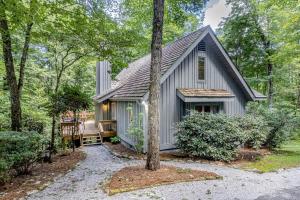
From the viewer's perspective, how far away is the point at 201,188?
5.86 metres

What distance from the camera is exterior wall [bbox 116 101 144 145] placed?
11.4 meters

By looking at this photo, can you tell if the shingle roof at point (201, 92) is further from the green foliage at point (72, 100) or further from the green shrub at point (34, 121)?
the green shrub at point (34, 121)

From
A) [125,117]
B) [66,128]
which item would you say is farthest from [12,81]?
[125,117]

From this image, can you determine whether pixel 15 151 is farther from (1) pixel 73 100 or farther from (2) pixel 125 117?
(2) pixel 125 117

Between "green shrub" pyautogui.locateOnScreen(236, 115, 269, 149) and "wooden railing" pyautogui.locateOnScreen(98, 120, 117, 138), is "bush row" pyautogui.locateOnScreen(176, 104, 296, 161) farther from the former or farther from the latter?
"wooden railing" pyautogui.locateOnScreen(98, 120, 117, 138)

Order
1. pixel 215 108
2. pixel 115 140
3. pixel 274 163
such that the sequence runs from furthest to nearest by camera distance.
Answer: pixel 115 140 → pixel 215 108 → pixel 274 163

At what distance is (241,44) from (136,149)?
14170 mm

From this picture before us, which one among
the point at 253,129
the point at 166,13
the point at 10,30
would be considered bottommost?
the point at 253,129

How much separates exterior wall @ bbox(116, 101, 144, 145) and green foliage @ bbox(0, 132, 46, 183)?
16.4 feet

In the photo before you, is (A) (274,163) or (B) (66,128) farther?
(B) (66,128)

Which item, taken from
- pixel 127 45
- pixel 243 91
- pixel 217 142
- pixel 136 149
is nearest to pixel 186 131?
pixel 217 142

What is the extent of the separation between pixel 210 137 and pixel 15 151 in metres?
7.24

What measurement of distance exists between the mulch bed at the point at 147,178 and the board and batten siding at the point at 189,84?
390 cm

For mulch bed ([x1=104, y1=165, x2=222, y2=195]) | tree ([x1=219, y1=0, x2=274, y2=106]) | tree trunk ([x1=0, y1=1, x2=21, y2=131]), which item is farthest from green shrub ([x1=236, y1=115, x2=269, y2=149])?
tree ([x1=219, y1=0, x2=274, y2=106])
